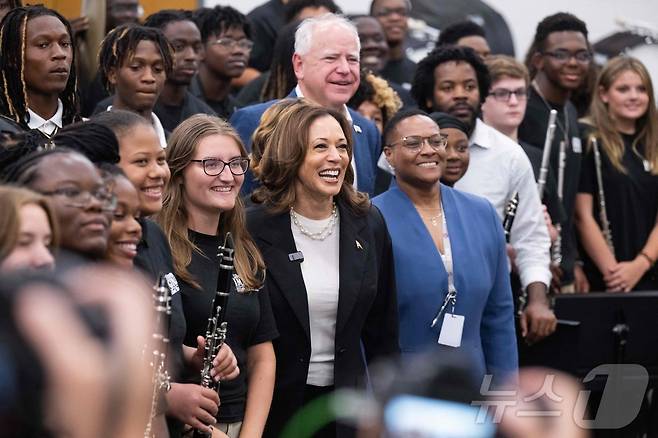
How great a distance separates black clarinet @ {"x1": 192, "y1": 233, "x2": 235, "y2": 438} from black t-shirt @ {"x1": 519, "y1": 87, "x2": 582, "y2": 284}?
12.6 ft

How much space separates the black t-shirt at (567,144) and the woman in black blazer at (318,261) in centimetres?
271

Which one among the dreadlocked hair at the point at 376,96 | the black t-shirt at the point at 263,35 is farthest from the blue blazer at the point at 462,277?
the black t-shirt at the point at 263,35

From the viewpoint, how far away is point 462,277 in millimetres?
6133

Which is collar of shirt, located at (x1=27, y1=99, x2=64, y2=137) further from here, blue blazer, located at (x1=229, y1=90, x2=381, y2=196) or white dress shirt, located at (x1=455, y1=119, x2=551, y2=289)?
white dress shirt, located at (x1=455, y1=119, x2=551, y2=289)

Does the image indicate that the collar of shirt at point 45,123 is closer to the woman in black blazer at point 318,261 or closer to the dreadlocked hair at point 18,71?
the dreadlocked hair at point 18,71

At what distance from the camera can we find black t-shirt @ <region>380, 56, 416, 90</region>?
979 centimetres

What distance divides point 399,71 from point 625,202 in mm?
2097

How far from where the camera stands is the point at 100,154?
177 inches

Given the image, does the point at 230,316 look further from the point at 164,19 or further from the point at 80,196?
the point at 164,19

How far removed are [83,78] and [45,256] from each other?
4720 mm

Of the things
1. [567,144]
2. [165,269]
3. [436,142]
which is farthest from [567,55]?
[165,269]

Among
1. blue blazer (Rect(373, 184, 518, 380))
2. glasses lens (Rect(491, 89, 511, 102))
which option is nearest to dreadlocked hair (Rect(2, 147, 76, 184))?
blue blazer (Rect(373, 184, 518, 380))

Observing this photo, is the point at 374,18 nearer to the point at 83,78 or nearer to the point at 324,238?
the point at 83,78

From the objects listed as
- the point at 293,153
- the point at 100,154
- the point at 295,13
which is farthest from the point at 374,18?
the point at 100,154
